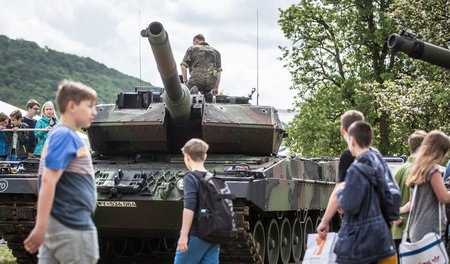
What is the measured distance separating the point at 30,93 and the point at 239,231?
45610 millimetres

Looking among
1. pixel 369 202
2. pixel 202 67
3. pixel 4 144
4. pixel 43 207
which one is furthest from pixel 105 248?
pixel 43 207

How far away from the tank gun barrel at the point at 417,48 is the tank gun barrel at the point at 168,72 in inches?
101

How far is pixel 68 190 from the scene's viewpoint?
15.6 feet

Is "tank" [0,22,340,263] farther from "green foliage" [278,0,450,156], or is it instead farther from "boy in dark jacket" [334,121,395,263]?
"green foliage" [278,0,450,156]

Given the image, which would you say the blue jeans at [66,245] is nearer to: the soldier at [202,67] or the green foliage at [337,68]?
the soldier at [202,67]

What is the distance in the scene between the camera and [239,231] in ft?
29.7

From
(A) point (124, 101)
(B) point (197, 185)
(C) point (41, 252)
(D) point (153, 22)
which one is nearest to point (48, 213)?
(C) point (41, 252)

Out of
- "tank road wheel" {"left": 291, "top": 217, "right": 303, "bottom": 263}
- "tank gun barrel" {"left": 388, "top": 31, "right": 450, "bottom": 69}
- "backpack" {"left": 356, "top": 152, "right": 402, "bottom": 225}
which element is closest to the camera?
"backpack" {"left": 356, "top": 152, "right": 402, "bottom": 225}

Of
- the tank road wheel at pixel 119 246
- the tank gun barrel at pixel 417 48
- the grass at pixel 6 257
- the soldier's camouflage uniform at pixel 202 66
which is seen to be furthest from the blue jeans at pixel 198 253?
the tank road wheel at pixel 119 246

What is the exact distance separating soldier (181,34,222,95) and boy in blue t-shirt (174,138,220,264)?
571cm

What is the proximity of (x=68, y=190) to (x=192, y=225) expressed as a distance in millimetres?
1715

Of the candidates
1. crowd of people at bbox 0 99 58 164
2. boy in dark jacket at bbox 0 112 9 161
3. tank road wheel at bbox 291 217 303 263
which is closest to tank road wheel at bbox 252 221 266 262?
tank road wheel at bbox 291 217 303 263

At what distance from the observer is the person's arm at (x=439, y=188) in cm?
594

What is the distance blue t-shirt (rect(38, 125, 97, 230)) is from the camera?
470cm
